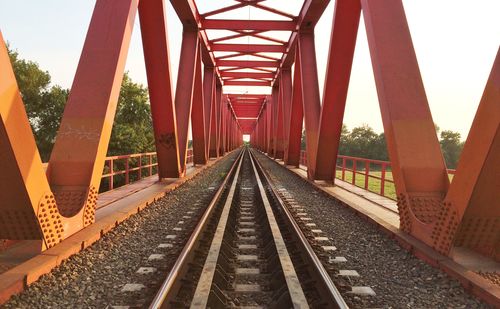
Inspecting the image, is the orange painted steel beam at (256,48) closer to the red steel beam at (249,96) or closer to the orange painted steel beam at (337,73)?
the orange painted steel beam at (337,73)

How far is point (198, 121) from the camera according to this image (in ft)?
63.4

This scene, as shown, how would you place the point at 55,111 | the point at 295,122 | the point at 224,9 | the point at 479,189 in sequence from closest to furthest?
the point at 479,189 → the point at 224,9 → the point at 295,122 → the point at 55,111

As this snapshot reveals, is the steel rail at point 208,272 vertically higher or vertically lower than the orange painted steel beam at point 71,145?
lower

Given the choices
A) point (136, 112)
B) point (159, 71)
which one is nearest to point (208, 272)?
point (159, 71)

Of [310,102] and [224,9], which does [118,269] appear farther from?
[224,9]

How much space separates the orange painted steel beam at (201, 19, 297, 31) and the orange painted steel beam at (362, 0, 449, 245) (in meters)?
10.6

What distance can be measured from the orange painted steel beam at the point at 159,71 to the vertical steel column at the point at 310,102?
4.54 metres

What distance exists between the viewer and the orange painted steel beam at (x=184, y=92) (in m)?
13.5

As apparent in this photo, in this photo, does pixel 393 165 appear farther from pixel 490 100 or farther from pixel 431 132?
pixel 490 100

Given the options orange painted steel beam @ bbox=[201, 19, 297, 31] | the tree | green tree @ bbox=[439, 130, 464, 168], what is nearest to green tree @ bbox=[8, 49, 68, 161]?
the tree

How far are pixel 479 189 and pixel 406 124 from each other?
1.75m

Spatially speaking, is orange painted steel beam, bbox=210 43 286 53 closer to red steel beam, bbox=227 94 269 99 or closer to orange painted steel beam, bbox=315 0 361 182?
orange painted steel beam, bbox=315 0 361 182

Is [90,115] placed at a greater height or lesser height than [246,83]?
lesser

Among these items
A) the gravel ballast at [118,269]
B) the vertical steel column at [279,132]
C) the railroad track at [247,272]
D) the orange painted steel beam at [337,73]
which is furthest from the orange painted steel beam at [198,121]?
the railroad track at [247,272]
